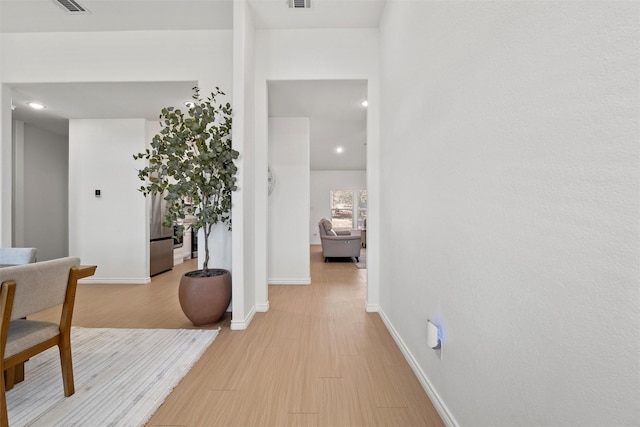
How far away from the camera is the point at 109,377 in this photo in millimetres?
1939

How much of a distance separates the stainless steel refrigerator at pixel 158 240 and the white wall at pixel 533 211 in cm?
454

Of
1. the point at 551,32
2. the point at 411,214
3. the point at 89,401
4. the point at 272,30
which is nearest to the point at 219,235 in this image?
the point at 89,401

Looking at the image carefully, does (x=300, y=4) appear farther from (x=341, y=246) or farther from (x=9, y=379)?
(x=341, y=246)

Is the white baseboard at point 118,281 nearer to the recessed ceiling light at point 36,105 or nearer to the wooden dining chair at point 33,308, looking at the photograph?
the recessed ceiling light at point 36,105

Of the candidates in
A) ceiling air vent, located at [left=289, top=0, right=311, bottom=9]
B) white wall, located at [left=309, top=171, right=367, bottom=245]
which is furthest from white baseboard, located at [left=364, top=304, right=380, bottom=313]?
white wall, located at [left=309, top=171, right=367, bottom=245]

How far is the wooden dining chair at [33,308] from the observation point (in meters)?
1.32

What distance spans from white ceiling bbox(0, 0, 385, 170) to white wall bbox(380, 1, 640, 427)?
1.74m

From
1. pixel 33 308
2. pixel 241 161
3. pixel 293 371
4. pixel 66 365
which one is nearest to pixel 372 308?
pixel 293 371

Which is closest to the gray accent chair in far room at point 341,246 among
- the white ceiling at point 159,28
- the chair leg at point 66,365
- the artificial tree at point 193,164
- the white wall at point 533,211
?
the white ceiling at point 159,28

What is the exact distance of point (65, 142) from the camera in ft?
18.8

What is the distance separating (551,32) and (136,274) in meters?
5.22

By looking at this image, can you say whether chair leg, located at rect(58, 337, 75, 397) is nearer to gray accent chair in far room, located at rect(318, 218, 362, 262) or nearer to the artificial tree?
the artificial tree

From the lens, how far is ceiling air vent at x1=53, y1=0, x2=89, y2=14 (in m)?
2.84

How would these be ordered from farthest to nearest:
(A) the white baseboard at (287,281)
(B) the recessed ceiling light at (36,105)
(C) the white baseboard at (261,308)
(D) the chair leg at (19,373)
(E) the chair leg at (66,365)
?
(A) the white baseboard at (287,281), (B) the recessed ceiling light at (36,105), (C) the white baseboard at (261,308), (D) the chair leg at (19,373), (E) the chair leg at (66,365)
